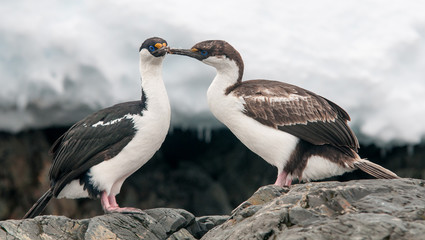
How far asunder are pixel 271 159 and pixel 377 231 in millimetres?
2891

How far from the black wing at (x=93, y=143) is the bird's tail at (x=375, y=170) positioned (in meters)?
2.80

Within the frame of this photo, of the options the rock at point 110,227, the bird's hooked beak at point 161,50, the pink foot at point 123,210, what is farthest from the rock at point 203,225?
the bird's hooked beak at point 161,50

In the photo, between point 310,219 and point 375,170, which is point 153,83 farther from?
point 310,219

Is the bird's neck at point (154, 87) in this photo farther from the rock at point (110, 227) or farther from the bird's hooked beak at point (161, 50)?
the rock at point (110, 227)

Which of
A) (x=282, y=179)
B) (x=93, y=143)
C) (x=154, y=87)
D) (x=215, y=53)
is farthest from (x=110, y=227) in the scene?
(x=215, y=53)

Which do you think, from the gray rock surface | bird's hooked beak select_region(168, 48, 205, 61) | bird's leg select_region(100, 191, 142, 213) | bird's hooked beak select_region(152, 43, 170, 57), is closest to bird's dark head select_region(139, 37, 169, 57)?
bird's hooked beak select_region(152, 43, 170, 57)

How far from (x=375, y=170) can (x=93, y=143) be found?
3460mm

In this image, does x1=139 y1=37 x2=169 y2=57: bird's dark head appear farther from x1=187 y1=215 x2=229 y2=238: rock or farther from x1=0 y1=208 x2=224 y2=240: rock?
x1=187 y1=215 x2=229 y2=238: rock

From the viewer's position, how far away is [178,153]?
37.1 ft

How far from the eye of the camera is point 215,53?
754 centimetres

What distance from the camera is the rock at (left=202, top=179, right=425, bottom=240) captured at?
4578 millimetres

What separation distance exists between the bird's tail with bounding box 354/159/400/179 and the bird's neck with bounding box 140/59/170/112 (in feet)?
8.14

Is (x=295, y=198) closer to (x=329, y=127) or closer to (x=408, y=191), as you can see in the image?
(x=408, y=191)

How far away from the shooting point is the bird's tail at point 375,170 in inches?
270
